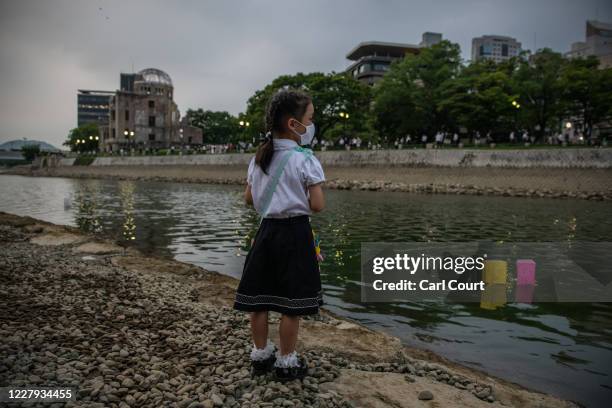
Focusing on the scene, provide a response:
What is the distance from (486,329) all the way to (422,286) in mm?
2633

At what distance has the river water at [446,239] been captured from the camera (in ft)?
20.0

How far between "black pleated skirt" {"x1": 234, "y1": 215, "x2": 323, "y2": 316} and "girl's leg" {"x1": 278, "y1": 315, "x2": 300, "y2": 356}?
0.30 feet

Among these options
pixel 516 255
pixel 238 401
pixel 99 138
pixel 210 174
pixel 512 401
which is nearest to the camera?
pixel 238 401

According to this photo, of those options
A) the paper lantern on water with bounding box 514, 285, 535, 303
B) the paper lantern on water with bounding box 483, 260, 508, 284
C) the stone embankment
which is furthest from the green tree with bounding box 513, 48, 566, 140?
the stone embankment

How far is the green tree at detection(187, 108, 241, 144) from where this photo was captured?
131875 mm

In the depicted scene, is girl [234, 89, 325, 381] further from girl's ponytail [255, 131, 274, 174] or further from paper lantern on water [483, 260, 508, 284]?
paper lantern on water [483, 260, 508, 284]

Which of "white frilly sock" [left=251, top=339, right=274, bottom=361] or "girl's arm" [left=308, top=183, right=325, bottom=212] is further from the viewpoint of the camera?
"white frilly sock" [left=251, top=339, right=274, bottom=361]

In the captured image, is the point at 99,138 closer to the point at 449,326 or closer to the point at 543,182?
the point at 543,182

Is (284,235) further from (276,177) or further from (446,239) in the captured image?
(446,239)

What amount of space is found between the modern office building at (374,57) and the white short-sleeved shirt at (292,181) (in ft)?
347

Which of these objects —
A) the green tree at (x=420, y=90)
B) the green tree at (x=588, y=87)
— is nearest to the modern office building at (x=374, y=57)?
the green tree at (x=420, y=90)

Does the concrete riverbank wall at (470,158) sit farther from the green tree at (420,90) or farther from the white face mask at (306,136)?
the white face mask at (306,136)

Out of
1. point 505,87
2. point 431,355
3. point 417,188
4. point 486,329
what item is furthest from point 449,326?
point 505,87

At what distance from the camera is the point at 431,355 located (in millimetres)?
6074
